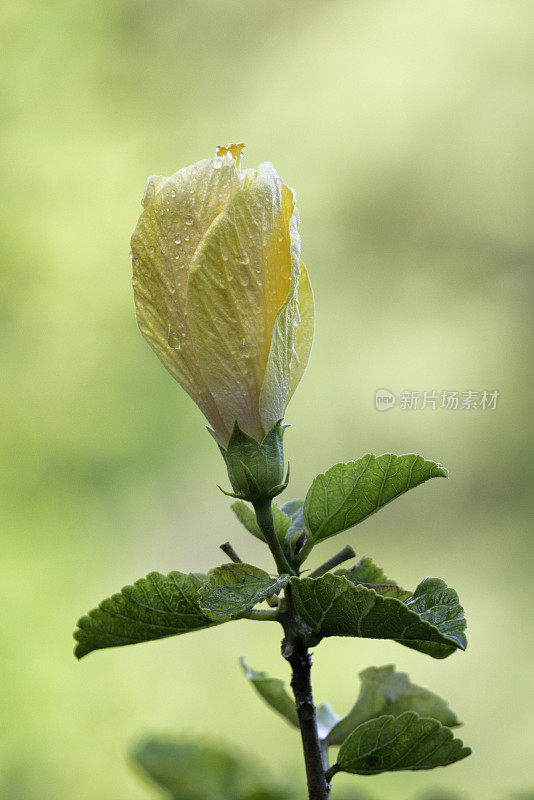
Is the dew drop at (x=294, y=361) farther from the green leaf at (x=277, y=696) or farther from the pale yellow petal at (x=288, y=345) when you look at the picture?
the green leaf at (x=277, y=696)

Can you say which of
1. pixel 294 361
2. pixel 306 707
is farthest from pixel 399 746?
pixel 294 361

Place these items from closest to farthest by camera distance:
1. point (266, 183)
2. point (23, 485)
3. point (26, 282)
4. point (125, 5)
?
point (266, 183) → point (23, 485) → point (26, 282) → point (125, 5)

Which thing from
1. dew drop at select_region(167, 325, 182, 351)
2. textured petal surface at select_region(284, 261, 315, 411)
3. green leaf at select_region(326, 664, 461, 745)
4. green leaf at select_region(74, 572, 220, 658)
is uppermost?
textured petal surface at select_region(284, 261, 315, 411)

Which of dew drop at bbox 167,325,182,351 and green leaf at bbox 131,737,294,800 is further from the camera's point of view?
green leaf at bbox 131,737,294,800

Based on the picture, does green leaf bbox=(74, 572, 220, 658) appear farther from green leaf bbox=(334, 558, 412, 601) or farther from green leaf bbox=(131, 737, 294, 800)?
green leaf bbox=(131, 737, 294, 800)

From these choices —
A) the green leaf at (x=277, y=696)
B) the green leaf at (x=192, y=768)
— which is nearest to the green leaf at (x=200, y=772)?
the green leaf at (x=192, y=768)

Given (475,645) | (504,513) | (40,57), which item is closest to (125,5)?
(40,57)

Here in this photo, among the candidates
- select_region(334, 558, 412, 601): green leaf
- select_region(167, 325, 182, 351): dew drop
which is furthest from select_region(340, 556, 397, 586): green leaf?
select_region(167, 325, 182, 351): dew drop

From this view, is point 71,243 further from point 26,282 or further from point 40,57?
point 40,57
